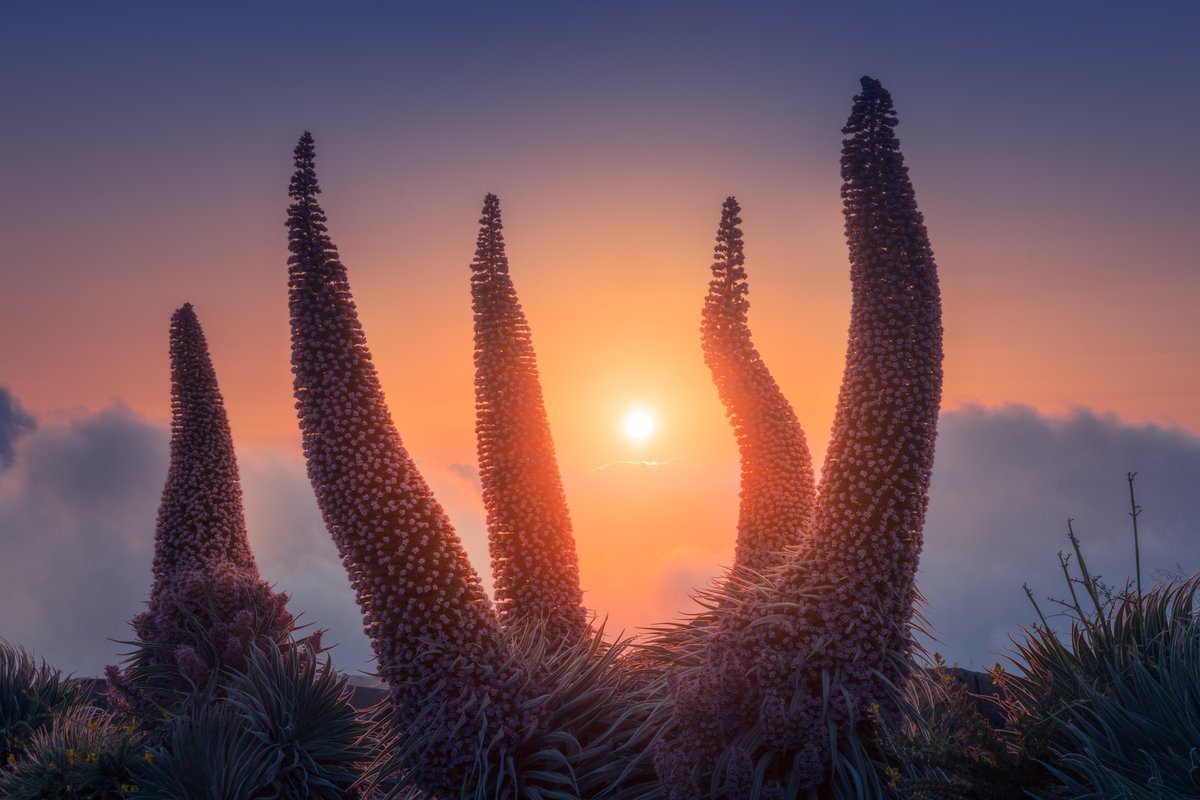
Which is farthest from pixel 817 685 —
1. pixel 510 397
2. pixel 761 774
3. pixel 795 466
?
pixel 510 397

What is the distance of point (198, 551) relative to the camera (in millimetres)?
10547

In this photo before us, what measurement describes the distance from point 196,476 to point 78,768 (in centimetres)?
322

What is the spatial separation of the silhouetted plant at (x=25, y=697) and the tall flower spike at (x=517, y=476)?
5888mm

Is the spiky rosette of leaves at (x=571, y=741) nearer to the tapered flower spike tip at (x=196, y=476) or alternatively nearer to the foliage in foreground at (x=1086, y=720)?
the foliage in foreground at (x=1086, y=720)

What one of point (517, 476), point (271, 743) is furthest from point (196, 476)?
point (517, 476)

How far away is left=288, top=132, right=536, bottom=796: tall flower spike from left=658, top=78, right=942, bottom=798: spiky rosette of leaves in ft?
5.23

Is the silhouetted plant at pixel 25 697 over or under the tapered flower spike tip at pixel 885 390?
under

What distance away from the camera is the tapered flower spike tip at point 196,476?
34.8 ft

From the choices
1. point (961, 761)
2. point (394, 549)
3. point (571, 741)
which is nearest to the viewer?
point (961, 761)

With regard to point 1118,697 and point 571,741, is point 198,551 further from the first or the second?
point 1118,697

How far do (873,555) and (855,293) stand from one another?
189cm

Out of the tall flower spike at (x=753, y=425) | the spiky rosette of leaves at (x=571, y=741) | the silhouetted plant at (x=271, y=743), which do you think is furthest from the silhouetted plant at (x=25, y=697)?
the tall flower spike at (x=753, y=425)

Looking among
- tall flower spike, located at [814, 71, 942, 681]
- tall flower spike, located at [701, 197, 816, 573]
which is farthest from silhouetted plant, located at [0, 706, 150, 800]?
tall flower spike, located at [814, 71, 942, 681]

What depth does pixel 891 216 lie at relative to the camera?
6.71m
